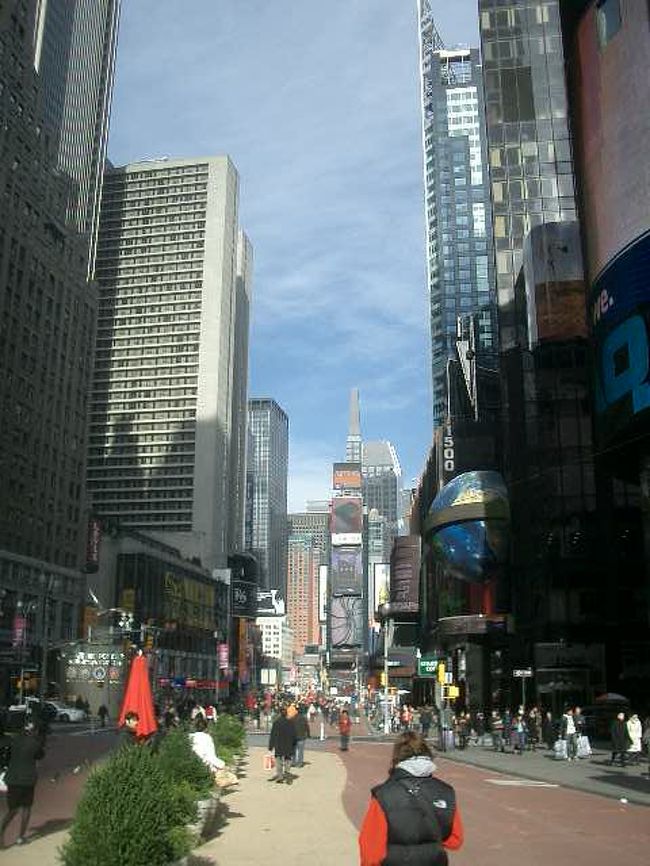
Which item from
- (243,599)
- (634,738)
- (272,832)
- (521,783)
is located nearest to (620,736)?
(634,738)

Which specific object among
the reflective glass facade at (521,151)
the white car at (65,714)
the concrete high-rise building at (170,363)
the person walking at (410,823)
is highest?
the concrete high-rise building at (170,363)

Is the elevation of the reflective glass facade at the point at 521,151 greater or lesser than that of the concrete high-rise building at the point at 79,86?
lesser

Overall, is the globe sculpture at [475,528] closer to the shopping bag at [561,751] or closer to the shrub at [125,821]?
the shopping bag at [561,751]

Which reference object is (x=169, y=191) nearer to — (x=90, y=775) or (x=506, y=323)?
(x=506, y=323)

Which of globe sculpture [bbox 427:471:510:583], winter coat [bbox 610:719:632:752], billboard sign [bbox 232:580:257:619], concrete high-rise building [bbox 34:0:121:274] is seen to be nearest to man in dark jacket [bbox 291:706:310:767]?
winter coat [bbox 610:719:632:752]

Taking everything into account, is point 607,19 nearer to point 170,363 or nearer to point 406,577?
point 406,577

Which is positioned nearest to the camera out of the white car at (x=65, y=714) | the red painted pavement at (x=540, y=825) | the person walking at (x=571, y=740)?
the red painted pavement at (x=540, y=825)

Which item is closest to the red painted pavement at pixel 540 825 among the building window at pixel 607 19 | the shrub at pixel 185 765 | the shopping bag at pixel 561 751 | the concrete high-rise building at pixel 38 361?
the shrub at pixel 185 765

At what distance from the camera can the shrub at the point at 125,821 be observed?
7090 millimetres

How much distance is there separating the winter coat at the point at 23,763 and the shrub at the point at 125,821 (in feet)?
14.0

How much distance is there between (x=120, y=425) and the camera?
19212cm

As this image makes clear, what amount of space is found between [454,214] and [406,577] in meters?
100

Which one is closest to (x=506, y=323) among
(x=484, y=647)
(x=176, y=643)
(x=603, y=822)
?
(x=484, y=647)

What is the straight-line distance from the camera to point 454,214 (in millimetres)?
180500
